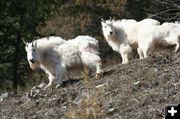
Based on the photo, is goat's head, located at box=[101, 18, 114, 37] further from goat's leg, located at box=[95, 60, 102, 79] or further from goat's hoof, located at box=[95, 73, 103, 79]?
goat's hoof, located at box=[95, 73, 103, 79]

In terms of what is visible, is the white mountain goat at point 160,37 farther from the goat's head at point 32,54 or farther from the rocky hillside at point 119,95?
the goat's head at point 32,54

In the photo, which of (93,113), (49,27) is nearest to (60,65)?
(93,113)

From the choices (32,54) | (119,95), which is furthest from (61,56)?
(119,95)

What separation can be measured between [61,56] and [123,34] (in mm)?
2666

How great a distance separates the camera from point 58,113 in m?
11.0

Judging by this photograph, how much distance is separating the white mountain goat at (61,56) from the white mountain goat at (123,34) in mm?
1917

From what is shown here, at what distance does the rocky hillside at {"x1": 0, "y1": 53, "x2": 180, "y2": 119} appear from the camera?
10031 mm

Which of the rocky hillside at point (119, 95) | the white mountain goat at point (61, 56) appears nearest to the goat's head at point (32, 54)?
the white mountain goat at point (61, 56)

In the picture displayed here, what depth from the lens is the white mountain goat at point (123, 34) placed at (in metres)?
16.1

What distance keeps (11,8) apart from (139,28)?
14.7 metres

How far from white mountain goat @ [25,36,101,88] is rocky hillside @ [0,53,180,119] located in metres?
0.68

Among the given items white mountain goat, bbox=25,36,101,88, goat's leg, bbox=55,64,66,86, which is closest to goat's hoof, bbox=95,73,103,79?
white mountain goat, bbox=25,36,101,88

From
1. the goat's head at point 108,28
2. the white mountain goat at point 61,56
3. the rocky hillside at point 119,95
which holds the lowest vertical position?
the rocky hillside at point 119,95

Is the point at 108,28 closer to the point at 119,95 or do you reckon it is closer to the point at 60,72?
the point at 60,72
